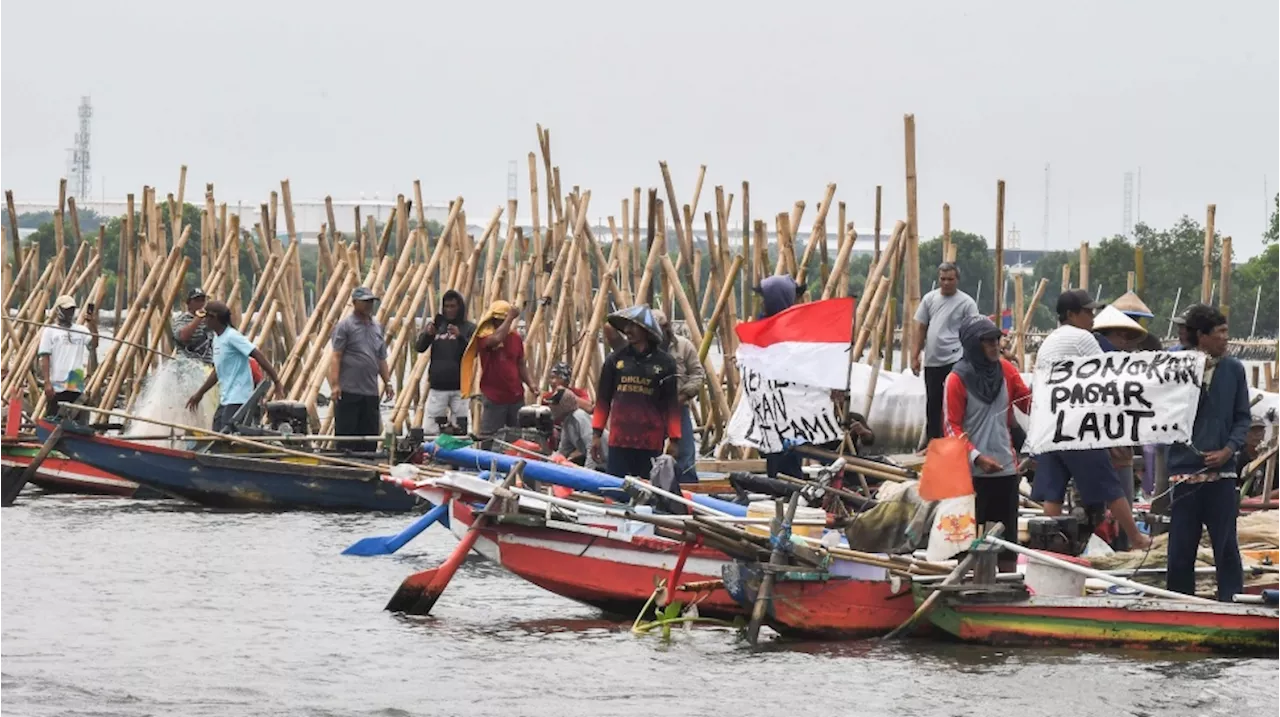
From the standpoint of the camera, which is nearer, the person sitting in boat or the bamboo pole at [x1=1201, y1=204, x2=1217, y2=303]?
the person sitting in boat

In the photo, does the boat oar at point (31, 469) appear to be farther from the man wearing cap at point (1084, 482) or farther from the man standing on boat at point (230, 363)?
the man wearing cap at point (1084, 482)

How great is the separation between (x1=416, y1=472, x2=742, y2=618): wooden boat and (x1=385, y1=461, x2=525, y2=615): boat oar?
101mm

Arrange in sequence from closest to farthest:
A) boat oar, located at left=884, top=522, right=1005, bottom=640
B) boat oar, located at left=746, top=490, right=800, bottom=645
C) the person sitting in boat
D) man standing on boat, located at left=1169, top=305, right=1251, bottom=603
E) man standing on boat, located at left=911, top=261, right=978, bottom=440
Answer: boat oar, located at left=884, top=522, right=1005, bottom=640, man standing on boat, located at left=1169, top=305, right=1251, bottom=603, boat oar, located at left=746, top=490, right=800, bottom=645, the person sitting in boat, man standing on boat, located at left=911, top=261, right=978, bottom=440

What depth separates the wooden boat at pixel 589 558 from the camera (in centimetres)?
1344

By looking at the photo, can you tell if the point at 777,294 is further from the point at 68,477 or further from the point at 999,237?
the point at 68,477

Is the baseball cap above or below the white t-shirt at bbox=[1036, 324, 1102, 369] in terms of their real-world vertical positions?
above

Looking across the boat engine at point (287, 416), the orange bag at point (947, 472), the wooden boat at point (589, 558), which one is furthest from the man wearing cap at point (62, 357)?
the orange bag at point (947, 472)

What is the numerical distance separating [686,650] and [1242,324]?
7360cm

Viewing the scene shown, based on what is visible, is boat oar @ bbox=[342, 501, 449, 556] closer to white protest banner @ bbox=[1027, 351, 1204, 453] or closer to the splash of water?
white protest banner @ bbox=[1027, 351, 1204, 453]

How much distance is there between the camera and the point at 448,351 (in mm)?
21156

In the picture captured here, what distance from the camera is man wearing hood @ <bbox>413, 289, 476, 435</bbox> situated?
2112 cm

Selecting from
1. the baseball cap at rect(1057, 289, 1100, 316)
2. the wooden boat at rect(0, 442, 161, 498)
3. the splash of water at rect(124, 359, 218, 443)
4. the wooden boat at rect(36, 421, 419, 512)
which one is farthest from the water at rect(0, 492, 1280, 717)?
the wooden boat at rect(0, 442, 161, 498)

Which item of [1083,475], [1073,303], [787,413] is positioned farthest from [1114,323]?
[787,413]

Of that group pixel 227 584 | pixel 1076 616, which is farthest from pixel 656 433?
pixel 1076 616
